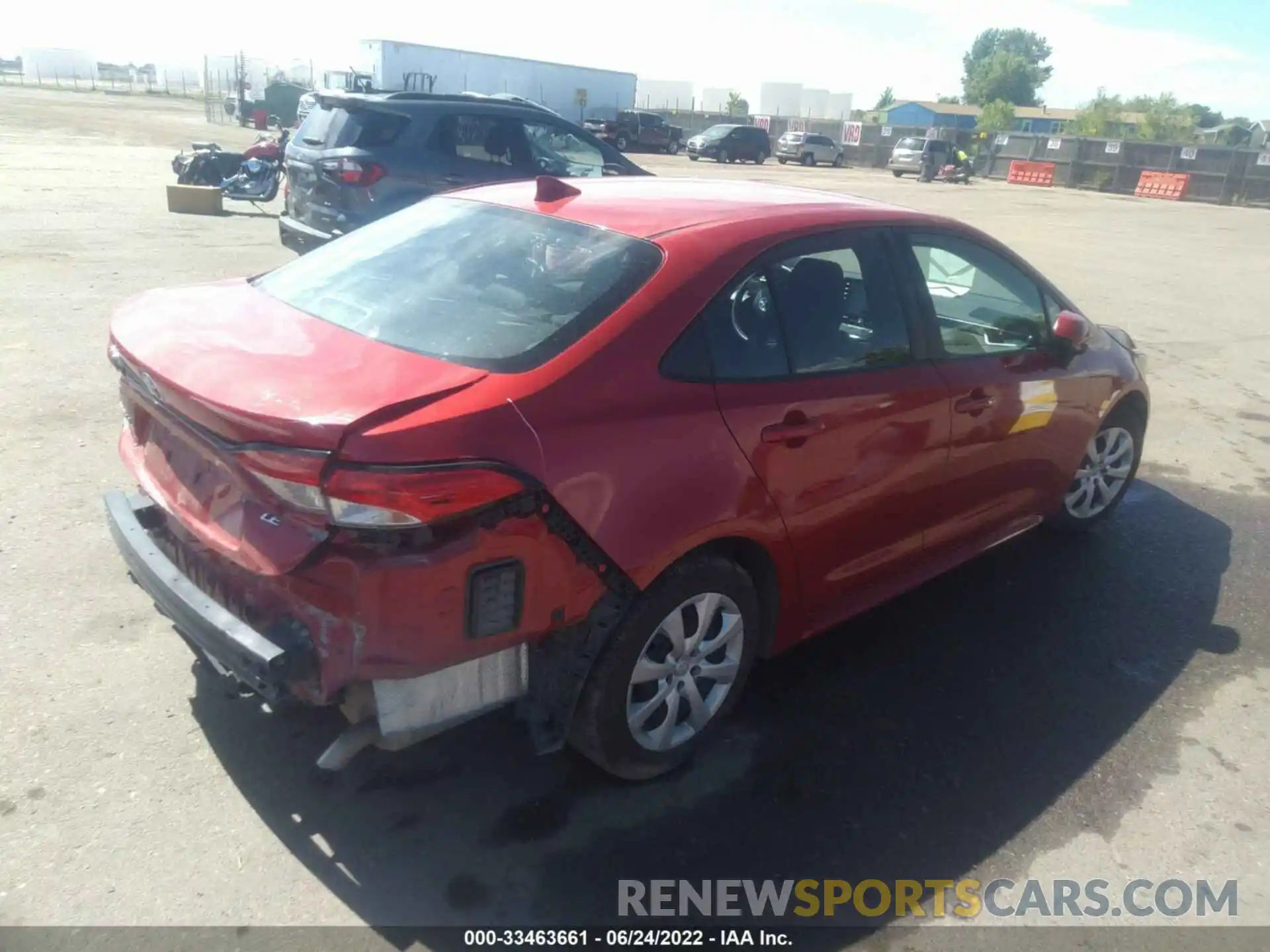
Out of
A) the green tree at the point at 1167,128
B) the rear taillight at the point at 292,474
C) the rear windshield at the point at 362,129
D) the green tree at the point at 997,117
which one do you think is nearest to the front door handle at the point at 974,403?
the rear taillight at the point at 292,474

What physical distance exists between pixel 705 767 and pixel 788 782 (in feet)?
0.89

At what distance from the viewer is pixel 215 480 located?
108 inches

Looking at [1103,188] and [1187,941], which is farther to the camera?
[1103,188]

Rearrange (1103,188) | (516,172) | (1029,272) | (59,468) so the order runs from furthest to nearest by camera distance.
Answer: (1103,188)
(516,172)
(59,468)
(1029,272)

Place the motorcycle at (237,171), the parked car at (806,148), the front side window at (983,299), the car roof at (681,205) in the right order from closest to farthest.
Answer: the car roof at (681,205), the front side window at (983,299), the motorcycle at (237,171), the parked car at (806,148)

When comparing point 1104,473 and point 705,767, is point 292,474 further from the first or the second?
point 1104,473

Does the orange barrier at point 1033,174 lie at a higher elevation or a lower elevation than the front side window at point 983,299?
lower

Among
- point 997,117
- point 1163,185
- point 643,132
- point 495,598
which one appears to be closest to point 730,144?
point 643,132

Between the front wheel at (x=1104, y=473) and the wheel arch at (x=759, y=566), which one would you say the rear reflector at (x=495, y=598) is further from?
the front wheel at (x=1104, y=473)

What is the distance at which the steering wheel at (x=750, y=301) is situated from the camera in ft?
10.1

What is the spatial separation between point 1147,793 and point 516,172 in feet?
27.2

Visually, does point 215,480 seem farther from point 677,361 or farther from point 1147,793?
point 1147,793

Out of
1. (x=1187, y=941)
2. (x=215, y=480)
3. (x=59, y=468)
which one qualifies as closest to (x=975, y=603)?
(x=1187, y=941)

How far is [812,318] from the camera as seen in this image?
11.0 ft
